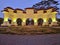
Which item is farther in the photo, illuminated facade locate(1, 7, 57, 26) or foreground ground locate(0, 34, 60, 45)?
illuminated facade locate(1, 7, 57, 26)

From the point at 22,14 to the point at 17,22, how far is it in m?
1.02

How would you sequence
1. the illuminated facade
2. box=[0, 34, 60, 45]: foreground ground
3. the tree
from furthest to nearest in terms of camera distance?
the tree < the illuminated facade < box=[0, 34, 60, 45]: foreground ground

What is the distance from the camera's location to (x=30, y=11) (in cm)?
1053

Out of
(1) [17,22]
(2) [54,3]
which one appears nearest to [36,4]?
(2) [54,3]

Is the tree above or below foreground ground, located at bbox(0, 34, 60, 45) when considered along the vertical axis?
above

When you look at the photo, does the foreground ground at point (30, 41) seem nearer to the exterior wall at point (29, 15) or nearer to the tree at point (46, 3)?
the exterior wall at point (29, 15)

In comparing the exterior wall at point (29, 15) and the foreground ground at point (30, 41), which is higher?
the exterior wall at point (29, 15)

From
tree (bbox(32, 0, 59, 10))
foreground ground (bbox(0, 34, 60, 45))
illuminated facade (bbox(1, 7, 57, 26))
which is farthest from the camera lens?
tree (bbox(32, 0, 59, 10))

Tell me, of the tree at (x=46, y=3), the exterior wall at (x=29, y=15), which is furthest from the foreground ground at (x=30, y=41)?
the tree at (x=46, y=3)

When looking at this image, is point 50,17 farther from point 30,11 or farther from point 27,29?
point 27,29

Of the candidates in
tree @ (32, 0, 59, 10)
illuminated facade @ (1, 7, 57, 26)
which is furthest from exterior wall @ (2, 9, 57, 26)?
tree @ (32, 0, 59, 10)

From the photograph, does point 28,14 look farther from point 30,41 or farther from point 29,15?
point 30,41

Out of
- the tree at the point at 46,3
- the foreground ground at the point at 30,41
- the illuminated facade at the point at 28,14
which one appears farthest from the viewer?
the tree at the point at 46,3

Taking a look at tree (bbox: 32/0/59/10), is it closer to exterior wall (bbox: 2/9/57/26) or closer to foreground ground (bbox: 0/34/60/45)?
exterior wall (bbox: 2/9/57/26)
